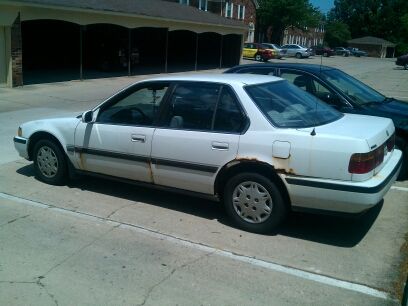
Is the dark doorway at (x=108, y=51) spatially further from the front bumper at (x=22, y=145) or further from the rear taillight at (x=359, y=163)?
the rear taillight at (x=359, y=163)

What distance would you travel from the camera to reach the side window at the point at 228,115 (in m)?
4.98

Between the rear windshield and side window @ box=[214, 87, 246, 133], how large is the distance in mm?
203

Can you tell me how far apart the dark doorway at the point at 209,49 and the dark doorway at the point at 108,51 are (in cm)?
1074

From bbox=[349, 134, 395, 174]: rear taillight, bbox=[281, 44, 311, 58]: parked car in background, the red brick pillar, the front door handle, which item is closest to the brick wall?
bbox=[281, 44, 311, 58]: parked car in background

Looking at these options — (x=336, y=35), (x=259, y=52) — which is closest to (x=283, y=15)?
(x=259, y=52)

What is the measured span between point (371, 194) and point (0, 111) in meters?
10.7

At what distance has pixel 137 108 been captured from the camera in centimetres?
573

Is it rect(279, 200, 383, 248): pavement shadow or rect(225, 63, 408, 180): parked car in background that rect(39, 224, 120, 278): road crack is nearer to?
rect(279, 200, 383, 248): pavement shadow

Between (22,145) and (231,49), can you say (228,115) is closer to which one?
(22,145)

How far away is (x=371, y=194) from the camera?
4379mm

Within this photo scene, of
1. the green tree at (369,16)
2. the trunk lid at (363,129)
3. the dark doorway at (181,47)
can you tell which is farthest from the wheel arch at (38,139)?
the green tree at (369,16)

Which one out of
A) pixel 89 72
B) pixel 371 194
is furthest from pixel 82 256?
pixel 89 72

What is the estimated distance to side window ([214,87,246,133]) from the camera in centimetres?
498

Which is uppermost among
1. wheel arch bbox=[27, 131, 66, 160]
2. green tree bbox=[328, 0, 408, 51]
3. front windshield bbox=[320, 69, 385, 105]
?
green tree bbox=[328, 0, 408, 51]
